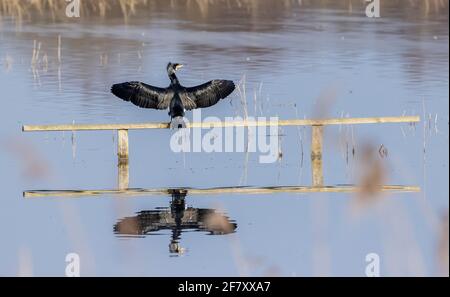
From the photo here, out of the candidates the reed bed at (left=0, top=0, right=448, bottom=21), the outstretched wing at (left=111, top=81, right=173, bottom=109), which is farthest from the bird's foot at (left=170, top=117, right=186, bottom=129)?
the reed bed at (left=0, top=0, right=448, bottom=21)

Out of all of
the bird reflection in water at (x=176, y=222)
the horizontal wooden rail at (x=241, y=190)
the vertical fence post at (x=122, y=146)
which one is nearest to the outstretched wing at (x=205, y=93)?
the vertical fence post at (x=122, y=146)

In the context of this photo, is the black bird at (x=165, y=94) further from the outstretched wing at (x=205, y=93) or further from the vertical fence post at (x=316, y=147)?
the vertical fence post at (x=316, y=147)

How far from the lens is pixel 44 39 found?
28219 mm

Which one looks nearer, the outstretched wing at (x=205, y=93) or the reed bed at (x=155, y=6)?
the outstretched wing at (x=205, y=93)

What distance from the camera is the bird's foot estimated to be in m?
16.9

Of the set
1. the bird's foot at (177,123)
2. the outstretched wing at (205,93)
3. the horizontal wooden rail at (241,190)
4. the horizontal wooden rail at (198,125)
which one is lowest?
the horizontal wooden rail at (241,190)

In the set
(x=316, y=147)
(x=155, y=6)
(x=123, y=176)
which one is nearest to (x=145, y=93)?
(x=123, y=176)

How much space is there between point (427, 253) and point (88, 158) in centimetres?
575

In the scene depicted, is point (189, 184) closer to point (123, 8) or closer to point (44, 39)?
point (44, 39)

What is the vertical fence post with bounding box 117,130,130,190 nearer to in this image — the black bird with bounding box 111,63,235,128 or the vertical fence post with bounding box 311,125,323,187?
the black bird with bounding box 111,63,235,128

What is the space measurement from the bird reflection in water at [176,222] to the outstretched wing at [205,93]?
247cm

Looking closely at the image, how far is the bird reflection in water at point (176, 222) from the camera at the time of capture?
44.3ft

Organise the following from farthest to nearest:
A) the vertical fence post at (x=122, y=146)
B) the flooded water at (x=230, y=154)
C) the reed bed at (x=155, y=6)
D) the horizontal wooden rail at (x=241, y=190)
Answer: the reed bed at (x=155, y=6)
the vertical fence post at (x=122, y=146)
the horizontal wooden rail at (x=241, y=190)
the flooded water at (x=230, y=154)
